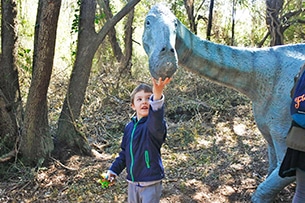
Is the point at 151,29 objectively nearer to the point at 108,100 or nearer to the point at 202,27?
the point at 108,100

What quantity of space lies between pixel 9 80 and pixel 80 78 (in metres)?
0.80

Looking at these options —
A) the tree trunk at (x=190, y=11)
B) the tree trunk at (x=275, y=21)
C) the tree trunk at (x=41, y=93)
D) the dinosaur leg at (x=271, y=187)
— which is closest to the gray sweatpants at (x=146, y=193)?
the dinosaur leg at (x=271, y=187)

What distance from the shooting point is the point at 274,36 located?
7.36m

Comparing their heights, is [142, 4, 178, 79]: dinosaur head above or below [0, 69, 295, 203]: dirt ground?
above

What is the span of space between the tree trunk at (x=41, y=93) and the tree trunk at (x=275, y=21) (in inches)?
200

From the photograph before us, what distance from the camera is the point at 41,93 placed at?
3699 mm

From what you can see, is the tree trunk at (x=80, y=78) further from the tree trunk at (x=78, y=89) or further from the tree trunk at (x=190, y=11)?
the tree trunk at (x=190, y=11)

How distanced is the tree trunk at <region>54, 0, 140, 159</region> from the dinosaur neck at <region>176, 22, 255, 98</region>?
5.67 ft

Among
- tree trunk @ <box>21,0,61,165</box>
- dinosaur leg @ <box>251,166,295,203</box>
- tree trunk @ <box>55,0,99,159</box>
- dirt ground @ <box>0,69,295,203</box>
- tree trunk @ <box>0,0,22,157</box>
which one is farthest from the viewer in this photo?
tree trunk @ <box>55,0,99,159</box>

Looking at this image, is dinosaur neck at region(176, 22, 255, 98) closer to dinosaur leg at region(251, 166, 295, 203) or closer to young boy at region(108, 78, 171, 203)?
young boy at region(108, 78, 171, 203)

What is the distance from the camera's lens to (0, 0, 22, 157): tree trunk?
157 inches

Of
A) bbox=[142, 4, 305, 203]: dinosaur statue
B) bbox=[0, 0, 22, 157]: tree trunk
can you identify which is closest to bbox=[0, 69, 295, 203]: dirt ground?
bbox=[0, 0, 22, 157]: tree trunk

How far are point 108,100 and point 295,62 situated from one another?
4.04m

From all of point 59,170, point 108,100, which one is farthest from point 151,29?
point 108,100
